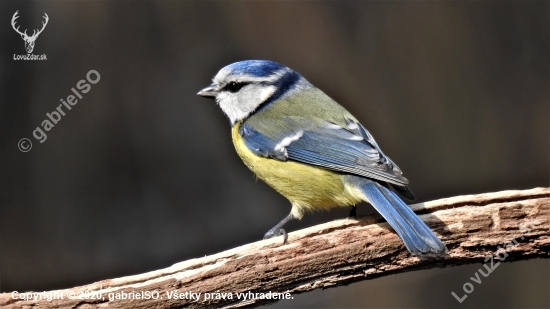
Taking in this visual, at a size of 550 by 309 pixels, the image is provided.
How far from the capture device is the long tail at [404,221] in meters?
2.20

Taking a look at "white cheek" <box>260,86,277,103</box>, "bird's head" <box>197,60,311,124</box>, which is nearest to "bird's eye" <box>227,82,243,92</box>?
"bird's head" <box>197,60,311,124</box>

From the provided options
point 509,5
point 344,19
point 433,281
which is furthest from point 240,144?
point 509,5

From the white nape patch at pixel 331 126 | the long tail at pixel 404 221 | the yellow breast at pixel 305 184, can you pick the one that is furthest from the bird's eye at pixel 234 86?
the long tail at pixel 404 221

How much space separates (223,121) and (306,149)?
939 mm

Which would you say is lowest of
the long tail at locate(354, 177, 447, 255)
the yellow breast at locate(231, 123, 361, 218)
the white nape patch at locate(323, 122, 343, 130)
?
the long tail at locate(354, 177, 447, 255)

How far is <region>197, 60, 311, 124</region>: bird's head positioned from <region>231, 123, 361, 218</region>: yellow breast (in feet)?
1.15

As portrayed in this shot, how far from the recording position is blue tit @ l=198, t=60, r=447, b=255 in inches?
93.9

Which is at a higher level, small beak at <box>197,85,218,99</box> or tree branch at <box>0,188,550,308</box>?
small beak at <box>197,85,218,99</box>

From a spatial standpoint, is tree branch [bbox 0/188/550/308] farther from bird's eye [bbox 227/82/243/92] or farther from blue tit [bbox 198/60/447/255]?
bird's eye [bbox 227/82/243/92]
